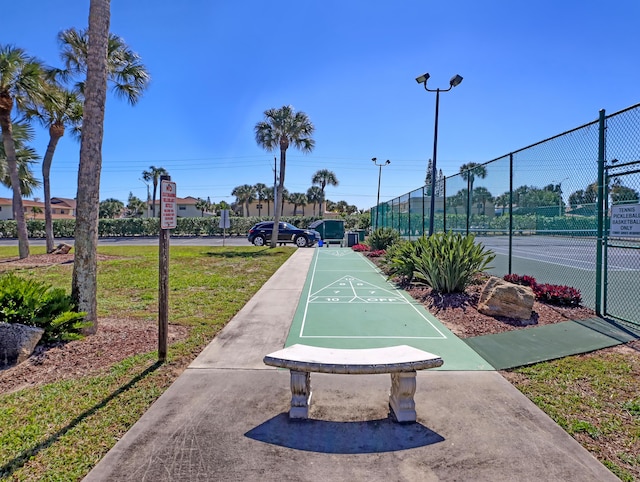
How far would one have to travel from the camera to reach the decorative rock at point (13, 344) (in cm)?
447

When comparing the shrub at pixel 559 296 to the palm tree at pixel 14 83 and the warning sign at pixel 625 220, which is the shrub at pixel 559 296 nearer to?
the warning sign at pixel 625 220

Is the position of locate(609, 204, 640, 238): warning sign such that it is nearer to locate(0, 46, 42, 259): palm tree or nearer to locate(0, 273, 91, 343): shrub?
locate(0, 273, 91, 343): shrub

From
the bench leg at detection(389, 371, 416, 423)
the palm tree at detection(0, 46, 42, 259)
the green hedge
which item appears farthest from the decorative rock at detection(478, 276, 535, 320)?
the green hedge

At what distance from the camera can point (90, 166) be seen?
17.3 feet

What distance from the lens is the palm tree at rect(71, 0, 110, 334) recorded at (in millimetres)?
5258

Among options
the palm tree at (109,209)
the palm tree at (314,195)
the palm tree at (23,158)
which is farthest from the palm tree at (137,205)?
the palm tree at (23,158)

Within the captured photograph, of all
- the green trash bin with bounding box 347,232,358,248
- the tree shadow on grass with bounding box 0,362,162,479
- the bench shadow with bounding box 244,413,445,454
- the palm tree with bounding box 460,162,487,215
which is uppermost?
the palm tree with bounding box 460,162,487,215

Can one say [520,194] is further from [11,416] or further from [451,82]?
[11,416]

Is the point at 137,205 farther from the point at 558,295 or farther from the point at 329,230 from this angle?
the point at 558,295

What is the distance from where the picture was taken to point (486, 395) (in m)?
3.78

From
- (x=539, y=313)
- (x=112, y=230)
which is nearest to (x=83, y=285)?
(x=539, y=313)

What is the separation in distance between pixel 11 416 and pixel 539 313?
7.11 m

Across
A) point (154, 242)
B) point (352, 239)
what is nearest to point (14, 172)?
point (352, 239)

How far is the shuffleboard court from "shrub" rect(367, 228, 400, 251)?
7.89m
